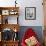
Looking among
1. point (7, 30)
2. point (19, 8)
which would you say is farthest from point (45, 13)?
point (7, 30)

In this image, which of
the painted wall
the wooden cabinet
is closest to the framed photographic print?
the painted wall

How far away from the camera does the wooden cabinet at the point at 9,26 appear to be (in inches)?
227

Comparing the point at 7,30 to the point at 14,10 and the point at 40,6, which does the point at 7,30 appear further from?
the point at 40,6

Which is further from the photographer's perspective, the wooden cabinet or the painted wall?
the painted wall

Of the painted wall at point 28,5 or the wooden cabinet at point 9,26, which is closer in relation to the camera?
the wooden cabinet at point 9,26

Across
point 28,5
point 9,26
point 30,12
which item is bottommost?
point 9,26

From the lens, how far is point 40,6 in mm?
5992

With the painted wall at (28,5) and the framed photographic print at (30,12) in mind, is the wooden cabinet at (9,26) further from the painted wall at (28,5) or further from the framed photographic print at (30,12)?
the framed photographic print at (30,12)

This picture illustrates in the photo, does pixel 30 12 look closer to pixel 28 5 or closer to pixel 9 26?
pixel 28 5

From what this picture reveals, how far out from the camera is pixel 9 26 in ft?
19.3

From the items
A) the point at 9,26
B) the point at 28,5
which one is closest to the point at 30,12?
the point at 28,5

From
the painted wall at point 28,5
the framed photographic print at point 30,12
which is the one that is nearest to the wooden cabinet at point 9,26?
the painted wall at point 28,5

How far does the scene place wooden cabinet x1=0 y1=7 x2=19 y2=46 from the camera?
5.77 metres

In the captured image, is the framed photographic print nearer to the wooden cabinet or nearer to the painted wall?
the painted wall
